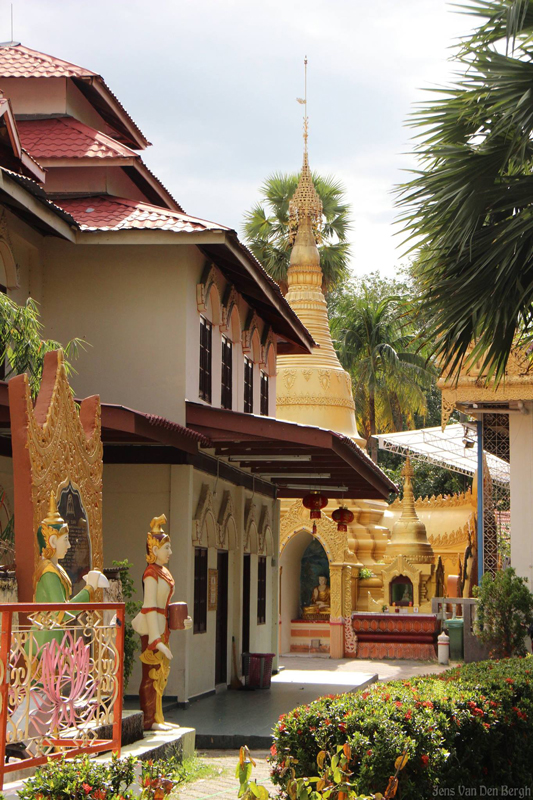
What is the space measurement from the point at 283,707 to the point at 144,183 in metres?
8.29

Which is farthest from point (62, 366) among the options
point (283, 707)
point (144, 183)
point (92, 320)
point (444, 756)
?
point (144, 183)

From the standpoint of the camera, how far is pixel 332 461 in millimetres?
15711

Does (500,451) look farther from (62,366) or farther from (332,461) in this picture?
(62,366)

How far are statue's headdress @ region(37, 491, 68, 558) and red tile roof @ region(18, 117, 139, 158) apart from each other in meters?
7.92

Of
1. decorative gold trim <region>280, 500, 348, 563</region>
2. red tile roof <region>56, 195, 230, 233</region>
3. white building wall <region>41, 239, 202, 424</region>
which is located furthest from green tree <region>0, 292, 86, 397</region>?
decorative gold trim <region>280, 500, 348, 563</region>

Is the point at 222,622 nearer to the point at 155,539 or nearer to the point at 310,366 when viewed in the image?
the point at 155,539

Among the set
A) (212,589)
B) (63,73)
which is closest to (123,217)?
(63,73)

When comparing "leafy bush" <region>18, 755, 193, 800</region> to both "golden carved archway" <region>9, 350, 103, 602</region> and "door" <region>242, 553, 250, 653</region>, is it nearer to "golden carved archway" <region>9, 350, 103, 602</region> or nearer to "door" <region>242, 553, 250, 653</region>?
"golden carved archway" <region>9, 350, 103, 602</region>

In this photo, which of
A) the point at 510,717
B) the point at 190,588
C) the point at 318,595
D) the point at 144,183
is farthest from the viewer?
the point at 318,595

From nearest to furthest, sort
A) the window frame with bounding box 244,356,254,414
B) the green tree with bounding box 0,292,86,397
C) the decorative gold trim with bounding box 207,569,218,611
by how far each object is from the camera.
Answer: the green tree with bounding box 0,292,86,397
the decorative gold trim with bounding box 207,569,218,611
the window frame with bounding box 244,356,254,414

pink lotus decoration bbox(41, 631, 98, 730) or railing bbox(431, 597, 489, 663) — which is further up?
pink lotus decoration bbox(41, 631, 98, 730)

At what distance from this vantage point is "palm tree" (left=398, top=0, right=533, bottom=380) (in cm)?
1002

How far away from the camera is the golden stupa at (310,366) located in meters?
28.4

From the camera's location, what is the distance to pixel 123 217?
46.8ft
